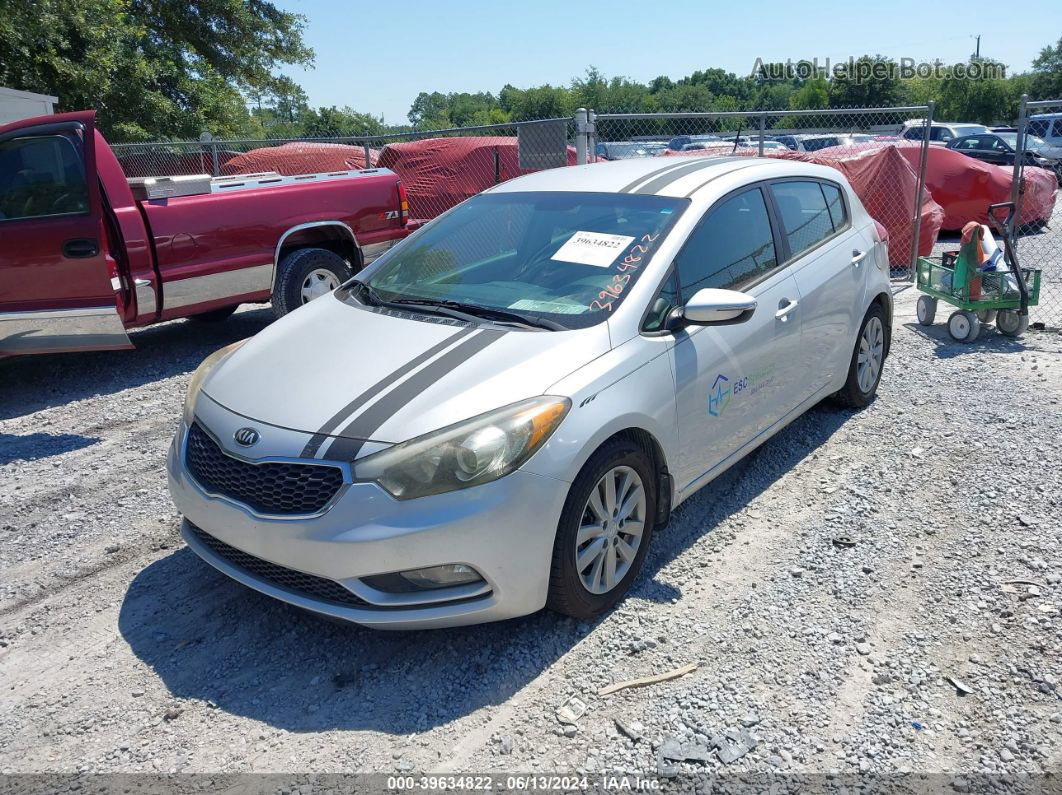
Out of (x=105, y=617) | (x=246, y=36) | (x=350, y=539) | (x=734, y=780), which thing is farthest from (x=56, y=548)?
(x=246, y=36)

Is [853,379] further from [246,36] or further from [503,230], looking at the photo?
[246,36]

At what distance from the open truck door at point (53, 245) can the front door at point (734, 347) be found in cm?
446

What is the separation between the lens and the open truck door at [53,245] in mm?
6016

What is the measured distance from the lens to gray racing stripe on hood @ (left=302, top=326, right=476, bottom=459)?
297 cm

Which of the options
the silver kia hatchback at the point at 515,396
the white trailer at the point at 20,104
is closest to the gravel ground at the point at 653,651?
the silver kia hatchback at the point at 515,396

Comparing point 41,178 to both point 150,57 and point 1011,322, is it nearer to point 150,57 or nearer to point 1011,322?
point 1011,322

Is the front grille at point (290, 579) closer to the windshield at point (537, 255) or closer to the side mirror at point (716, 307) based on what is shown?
the windshield at point (537, 255)

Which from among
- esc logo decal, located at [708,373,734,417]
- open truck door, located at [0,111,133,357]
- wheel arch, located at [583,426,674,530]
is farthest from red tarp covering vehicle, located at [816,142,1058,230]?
open truck door, located at [0,111,133,357]

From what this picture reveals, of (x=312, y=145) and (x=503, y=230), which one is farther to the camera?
(x=312, y=145)

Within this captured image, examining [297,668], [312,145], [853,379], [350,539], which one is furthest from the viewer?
[312,145]

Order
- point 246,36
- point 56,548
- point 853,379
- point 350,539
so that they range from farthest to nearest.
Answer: point 246,36 < point 853,379 < point 56,548 < point 350,539

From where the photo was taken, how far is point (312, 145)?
14125 millimetres

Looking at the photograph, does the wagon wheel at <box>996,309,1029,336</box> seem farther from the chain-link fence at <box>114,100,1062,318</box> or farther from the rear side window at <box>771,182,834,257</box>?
the rear side window at <box>771,182,834,257</box>

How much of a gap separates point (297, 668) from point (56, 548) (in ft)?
5.75
